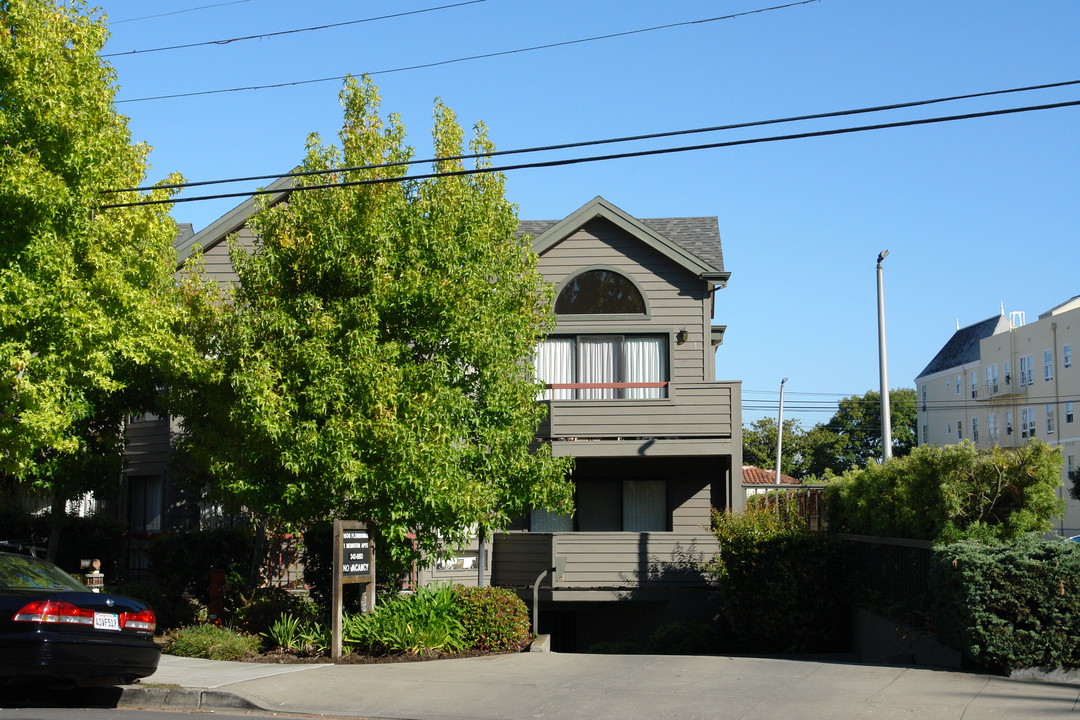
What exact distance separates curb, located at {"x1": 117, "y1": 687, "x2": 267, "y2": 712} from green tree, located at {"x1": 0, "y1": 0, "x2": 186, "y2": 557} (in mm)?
3941

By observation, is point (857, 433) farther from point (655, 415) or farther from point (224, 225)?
point (224, 225)

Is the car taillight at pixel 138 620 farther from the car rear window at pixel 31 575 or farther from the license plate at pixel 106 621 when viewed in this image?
the car rear window at pixel 31 575

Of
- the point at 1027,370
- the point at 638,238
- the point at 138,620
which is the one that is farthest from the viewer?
the point at 1027,370

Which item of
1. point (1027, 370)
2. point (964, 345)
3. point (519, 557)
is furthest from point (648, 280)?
point (964, 345)

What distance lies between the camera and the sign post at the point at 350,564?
13.3 meters

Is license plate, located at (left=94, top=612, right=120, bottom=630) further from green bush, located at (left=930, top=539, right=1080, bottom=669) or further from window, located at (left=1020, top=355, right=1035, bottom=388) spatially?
window, located at (left=1020, top=355, right=1035, bottom=388)

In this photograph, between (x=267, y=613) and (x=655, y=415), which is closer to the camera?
(x=267, y=613)

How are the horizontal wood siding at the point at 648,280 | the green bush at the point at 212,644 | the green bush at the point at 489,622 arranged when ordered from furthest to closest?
1. the horizontal wood siding at the point at 648,280
2. the green bush at the point at 489,622
3. the green bush at the point at 212,644

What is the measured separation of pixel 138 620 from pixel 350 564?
11.2 ft

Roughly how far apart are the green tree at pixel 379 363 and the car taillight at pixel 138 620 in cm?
289

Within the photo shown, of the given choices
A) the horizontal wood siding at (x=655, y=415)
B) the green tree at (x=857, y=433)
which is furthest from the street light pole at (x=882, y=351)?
the green tree at (x=857, y=433)

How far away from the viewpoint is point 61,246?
13.7 metres

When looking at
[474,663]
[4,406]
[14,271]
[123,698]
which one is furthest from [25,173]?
[474,663]

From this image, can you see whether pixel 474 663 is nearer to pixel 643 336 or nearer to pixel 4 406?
pixel 4 406
